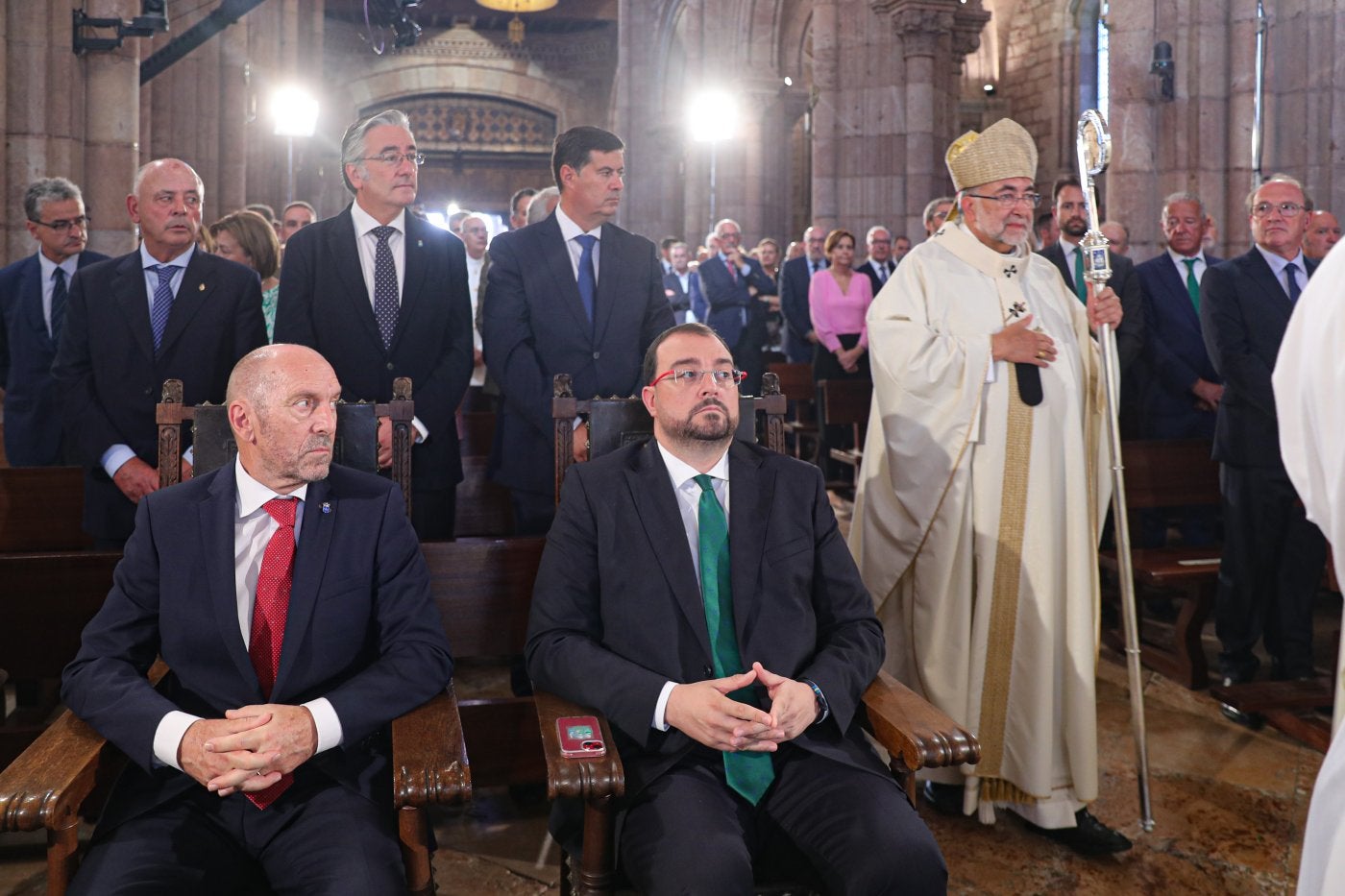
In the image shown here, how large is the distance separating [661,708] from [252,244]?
126 inches

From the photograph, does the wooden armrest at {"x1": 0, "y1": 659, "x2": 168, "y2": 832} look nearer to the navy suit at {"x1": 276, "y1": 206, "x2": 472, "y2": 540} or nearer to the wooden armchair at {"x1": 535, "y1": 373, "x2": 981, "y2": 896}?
the wooden armchair at {"x1": 535, "y1": 373, "x2": 981, "y2": 896}

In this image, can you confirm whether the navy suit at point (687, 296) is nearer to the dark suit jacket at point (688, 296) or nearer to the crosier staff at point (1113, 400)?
the dark suit jacket at point (688, 296)

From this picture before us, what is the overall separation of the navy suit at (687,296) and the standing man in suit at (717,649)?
7.58m

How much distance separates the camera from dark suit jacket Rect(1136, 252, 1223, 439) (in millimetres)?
5891

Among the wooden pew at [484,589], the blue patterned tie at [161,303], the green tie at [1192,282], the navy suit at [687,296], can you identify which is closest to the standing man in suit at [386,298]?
the blue patterned tie at [161,303]

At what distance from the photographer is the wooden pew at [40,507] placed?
13.1 ft

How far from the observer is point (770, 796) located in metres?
2.48

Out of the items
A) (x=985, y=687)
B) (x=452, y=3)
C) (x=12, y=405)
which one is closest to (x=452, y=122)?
(x=452, y=3)

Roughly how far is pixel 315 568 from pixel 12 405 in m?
2.84

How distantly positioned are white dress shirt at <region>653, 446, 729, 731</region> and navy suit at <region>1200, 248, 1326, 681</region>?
9.20 ft

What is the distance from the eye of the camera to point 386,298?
3717 millimetres

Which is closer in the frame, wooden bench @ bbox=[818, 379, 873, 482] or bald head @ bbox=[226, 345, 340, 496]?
bald head @ bbox=[226, 345, 340, 496]

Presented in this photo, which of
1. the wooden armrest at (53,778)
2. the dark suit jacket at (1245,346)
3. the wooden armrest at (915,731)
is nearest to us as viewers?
the wooden armrest at (53,778)

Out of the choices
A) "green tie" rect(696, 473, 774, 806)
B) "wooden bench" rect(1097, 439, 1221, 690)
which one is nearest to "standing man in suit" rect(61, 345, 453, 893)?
"green tie" rect(696, 473, 774, 806)
